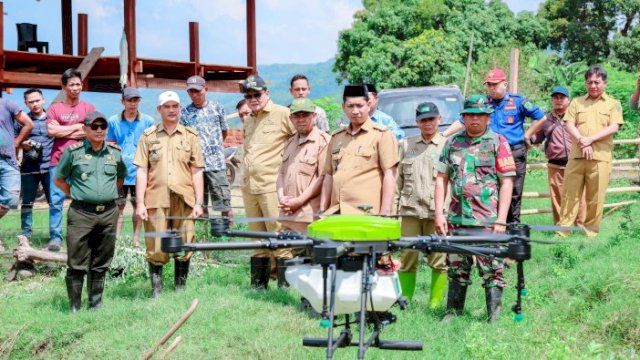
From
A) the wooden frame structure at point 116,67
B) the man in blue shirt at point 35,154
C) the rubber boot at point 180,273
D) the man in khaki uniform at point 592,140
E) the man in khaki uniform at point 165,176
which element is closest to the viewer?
A: the man in khaki uniform at point 165,176

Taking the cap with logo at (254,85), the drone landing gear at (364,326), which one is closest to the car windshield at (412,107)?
the cap with logo at (254,85)

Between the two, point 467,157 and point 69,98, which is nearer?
point 467,157

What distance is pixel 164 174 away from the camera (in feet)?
24.4

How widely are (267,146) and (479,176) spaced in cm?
221

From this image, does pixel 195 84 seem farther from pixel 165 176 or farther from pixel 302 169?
pixel 302 169

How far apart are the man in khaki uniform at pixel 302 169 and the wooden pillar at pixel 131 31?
8347 millimetres

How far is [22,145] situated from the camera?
949 cm

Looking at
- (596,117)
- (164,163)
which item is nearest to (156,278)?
(164,163)

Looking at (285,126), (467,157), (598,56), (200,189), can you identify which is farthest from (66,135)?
(598,56)

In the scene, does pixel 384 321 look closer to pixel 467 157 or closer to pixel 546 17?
pixel 467 157

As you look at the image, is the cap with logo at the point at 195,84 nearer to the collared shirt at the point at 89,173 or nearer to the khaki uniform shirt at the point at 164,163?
the khaki uniform shirt at the point at 164,163

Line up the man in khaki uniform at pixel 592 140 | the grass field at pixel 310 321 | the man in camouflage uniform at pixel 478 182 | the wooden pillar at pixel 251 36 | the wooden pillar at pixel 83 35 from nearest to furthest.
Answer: the grass field at pixel 310 321
the man in camouflage uniform at pixel 478 182
the man in khaki uniform at pixel 592 140
the wooden pillar at pixel 83 35
the wooden pillar at pixel 251 36

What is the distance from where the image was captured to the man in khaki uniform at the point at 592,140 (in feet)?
29.5

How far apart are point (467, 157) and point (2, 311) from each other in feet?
14.4
